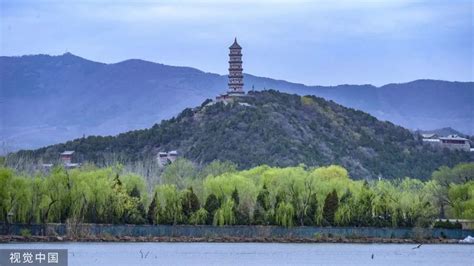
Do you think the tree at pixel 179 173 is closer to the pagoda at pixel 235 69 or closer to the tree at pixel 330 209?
the tree at pixel 330 209

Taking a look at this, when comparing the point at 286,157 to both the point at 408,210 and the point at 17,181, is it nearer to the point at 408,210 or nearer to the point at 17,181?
the point at 408,210

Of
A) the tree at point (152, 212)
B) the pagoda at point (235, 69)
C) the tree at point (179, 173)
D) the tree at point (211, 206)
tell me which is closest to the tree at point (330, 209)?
the tree at point (211, 206)

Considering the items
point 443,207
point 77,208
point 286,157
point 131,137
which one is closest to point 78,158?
point 131,137

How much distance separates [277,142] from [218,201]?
4348 centimetres

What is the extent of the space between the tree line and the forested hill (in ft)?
108

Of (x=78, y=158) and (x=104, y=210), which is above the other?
(x=78, y=158)

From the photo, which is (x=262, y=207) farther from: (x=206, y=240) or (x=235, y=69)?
(x=235, y=69)

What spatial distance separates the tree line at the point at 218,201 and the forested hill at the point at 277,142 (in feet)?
108

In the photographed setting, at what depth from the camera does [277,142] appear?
4242 inches

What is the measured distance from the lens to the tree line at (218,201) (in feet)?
195

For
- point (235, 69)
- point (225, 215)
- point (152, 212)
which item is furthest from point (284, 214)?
point (235, 69)

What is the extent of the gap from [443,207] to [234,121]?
3895 centimetres

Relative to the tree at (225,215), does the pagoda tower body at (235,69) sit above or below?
above

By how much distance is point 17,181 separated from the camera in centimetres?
5744
